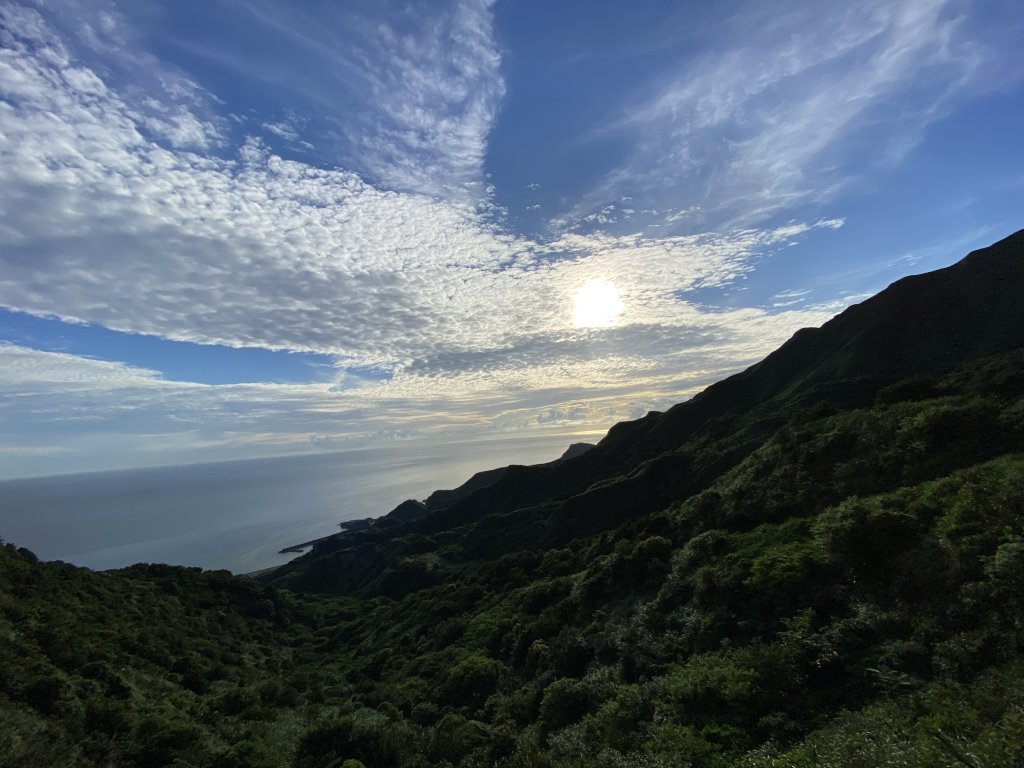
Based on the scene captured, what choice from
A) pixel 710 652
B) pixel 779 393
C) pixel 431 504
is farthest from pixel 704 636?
pixel 431 504

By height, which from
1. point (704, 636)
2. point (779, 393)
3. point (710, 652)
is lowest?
point (710, 652)

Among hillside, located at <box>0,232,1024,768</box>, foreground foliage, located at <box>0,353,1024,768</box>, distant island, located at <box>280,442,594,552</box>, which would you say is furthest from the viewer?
distant island, located at <box>280,442,594,552</box>

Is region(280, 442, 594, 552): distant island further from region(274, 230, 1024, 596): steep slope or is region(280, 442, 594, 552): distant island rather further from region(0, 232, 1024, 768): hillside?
region(0, 232, 1024, 768): hillside

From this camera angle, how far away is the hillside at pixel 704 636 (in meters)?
11.4

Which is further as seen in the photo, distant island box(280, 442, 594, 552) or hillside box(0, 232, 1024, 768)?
distant island box(280, 442, 594, 552)

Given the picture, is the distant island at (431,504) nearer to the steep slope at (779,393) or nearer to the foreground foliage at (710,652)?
the steep slope at (779,393)

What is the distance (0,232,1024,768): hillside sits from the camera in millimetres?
11445

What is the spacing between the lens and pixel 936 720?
8516 millimetres

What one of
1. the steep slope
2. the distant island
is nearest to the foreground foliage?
the steep slope

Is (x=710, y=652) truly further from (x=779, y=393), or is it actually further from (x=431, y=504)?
(x=431, y=504)

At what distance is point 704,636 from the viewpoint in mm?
17594

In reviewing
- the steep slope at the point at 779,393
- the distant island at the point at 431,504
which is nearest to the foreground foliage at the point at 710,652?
the steep slope at the point at 779,393

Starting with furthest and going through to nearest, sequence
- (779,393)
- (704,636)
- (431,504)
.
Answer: (431,504)
(779,393)
(704,636)

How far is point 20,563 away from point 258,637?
87.3 ft
